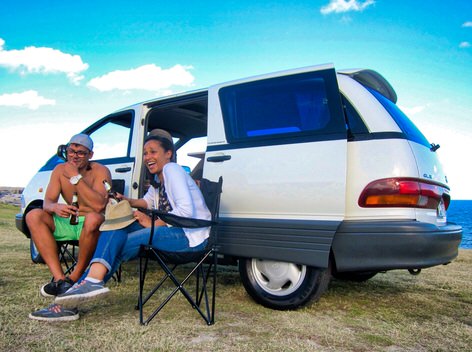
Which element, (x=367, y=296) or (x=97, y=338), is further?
(x=367, y=296)

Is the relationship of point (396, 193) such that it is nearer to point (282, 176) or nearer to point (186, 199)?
point (282, 176)

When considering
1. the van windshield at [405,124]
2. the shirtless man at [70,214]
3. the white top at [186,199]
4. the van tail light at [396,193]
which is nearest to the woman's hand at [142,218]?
the white top at [186,199]

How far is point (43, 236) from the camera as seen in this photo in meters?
3.05

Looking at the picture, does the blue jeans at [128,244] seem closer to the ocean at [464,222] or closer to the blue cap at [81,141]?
the blue cap at [81,141]

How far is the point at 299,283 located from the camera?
119 inches

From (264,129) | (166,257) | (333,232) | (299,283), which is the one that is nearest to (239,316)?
(299,283)

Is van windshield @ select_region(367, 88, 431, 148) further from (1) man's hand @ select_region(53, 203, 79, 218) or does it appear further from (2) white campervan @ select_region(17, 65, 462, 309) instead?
(1) man's hand @ select_region(53, 203, 79, 218)

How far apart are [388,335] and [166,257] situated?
57.1 inches

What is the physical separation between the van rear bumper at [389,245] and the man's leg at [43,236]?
6.44ft

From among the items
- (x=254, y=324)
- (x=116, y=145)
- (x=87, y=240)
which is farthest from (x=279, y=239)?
(x=116, y=145)

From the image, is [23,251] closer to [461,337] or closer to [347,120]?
[347,120]

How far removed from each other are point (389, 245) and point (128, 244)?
1.66m

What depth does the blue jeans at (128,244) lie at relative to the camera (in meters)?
2.57

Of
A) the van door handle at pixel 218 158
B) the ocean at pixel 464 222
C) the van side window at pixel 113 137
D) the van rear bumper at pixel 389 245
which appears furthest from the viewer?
the ocean at pixel 464 222
